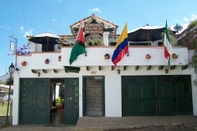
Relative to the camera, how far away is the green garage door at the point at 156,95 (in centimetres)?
1274

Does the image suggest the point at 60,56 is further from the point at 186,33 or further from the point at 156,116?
the point at 186,33

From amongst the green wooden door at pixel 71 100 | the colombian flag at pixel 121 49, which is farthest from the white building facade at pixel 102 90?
the colombian flag at pixel 121 49

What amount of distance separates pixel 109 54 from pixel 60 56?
3.16m

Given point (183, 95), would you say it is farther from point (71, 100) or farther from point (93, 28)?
point (93, 28)

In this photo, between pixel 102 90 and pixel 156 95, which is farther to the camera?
pixel 156 95

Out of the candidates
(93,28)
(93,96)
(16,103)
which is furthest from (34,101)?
(93,28)

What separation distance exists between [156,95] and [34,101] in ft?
27.8

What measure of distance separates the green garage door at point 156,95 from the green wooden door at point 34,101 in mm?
5397

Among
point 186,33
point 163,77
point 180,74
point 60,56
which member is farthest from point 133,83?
point 186,33

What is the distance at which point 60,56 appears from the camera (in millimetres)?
12109

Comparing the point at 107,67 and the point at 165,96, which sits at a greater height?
the point at 107,67

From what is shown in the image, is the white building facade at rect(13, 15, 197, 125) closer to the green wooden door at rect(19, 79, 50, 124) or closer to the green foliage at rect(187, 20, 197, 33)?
the green wooden door at rect(19, 79, 50, 124)

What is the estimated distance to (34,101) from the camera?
13.2 m

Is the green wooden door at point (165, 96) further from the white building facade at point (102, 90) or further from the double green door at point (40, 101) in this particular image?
the double green door at point (40, 101)
